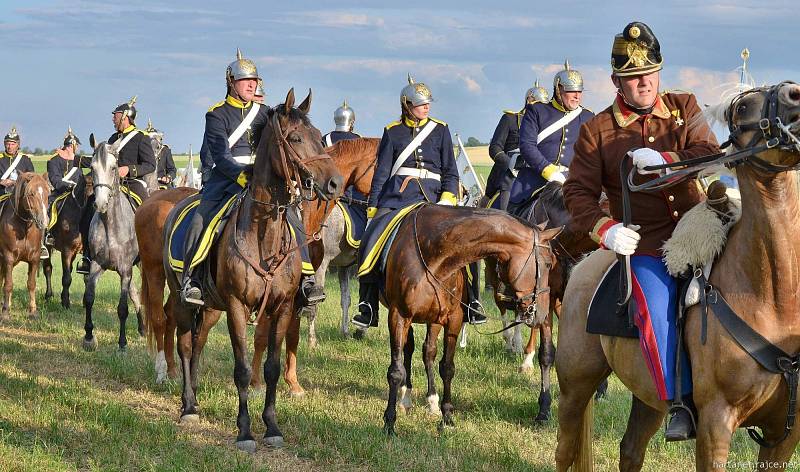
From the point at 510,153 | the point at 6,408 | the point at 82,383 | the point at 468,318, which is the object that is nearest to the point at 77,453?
the point at 6,408

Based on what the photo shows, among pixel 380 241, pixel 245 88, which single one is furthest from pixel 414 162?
pixel 245 88

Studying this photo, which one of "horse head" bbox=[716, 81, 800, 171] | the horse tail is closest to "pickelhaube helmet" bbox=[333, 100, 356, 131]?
the horse tail

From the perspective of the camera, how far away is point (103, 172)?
13.8 metres

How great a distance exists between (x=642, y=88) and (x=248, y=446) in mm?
4524

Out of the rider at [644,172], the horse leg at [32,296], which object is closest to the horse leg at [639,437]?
the rider at [644,172]

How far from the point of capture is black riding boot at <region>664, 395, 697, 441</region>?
16.4 ft

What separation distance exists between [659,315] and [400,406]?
16.9ft

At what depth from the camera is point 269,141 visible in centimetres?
836

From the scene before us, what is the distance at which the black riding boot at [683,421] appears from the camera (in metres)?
4.98

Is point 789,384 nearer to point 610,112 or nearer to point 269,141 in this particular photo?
point 610,112

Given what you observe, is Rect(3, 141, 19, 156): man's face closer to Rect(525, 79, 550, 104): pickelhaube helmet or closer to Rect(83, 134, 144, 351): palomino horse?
Rect(83, 134, 144, 351): palomino horse

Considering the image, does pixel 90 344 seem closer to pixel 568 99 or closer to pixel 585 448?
pixel 568 99

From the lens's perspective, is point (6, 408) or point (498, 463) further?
point (6, 408)

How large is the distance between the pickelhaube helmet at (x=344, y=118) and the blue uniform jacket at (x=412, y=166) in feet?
27.1
